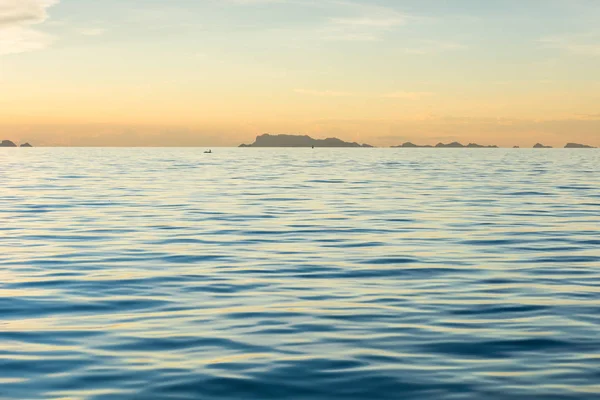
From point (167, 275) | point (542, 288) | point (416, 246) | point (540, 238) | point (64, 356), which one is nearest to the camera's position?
point (64, 356)

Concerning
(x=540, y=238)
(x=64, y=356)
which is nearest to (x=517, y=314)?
(x=64, y=356)

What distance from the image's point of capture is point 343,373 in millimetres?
10391

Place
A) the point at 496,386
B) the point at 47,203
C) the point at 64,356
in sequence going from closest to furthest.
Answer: the point at 496,386, the point at 64,356, the point at 47,203

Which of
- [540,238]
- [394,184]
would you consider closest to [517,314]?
[540,238]

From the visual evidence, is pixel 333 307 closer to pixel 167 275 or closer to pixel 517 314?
pixel 517 314

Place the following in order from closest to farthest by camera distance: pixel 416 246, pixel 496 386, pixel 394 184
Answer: pixel 496 386, pixel 416 246, pixel 394 184

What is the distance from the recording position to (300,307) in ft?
47.6

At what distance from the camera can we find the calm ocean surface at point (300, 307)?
33.1ft

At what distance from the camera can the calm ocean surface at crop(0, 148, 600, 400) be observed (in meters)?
10.1

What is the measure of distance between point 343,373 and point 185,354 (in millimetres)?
2128

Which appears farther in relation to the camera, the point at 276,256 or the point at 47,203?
the point at 47,203

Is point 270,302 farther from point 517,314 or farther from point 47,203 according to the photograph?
point 47,203

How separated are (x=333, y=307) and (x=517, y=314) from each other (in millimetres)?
2915

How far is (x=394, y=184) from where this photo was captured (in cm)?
5484
